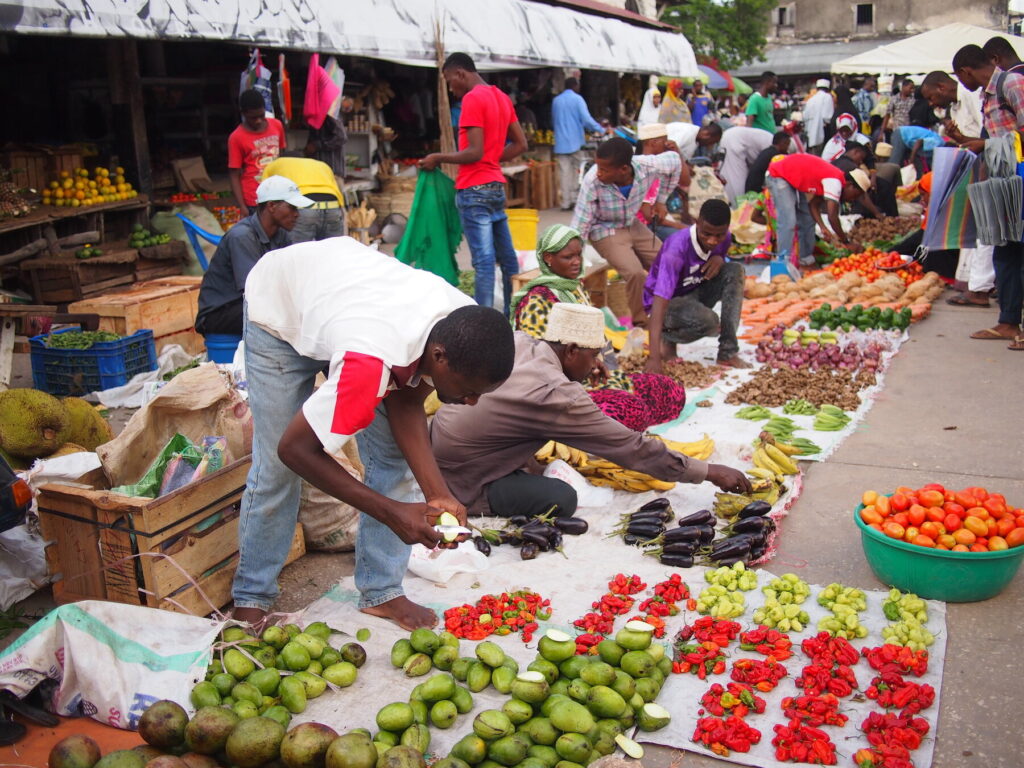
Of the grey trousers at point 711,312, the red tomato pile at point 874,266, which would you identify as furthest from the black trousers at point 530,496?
the red tomato pile at point 874,266

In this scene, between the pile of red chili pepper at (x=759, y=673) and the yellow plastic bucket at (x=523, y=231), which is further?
the yellow plastic bucket at (x=523, y=231)

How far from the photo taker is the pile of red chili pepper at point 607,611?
127 inches

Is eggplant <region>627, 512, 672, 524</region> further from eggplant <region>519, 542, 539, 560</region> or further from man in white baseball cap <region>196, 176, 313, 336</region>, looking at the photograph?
man in white baseball cap <region>196, 176, 313, 336</region>

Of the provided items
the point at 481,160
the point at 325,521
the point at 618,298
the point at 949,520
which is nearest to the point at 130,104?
the point at 481,160

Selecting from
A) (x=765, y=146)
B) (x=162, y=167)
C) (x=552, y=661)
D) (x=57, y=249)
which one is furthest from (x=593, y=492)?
(x=765, y=146)

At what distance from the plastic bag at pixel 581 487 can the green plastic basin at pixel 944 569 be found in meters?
1.41

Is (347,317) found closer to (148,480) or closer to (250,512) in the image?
(250,512)

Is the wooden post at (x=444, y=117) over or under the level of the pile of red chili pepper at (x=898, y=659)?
over

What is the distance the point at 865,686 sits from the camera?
2969 mm

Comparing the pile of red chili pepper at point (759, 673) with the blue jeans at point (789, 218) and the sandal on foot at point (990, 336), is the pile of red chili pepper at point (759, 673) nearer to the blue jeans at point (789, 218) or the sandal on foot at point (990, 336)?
the sandal on foot at point (990, 336)

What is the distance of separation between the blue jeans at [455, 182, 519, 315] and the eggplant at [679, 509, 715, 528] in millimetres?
3564

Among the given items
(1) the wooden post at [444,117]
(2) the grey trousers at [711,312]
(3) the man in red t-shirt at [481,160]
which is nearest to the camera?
(2) the grey trousers at [711,312]

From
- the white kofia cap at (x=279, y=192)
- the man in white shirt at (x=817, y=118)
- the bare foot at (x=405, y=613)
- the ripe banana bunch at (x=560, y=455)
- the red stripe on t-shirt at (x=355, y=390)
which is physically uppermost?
the man in white shirt at (x=817, y=118)

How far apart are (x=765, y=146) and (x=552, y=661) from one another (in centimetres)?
1089
